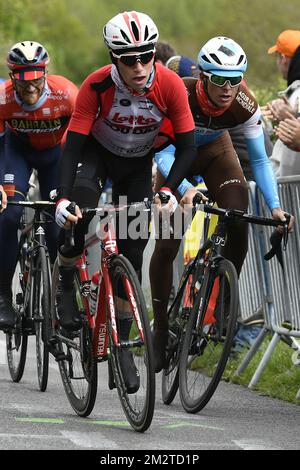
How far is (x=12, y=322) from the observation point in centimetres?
984

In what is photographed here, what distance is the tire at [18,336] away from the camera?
31.9 ft

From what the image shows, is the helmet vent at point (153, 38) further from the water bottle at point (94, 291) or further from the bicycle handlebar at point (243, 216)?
the water bottle at point (94, 291)

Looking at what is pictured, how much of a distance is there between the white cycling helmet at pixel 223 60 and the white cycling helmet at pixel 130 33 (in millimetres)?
939

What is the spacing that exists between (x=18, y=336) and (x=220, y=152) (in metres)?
2.01

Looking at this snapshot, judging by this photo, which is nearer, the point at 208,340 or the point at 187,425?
the point at 187,425

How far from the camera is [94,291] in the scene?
26.7 ft

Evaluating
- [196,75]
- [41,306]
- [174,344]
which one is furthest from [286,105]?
[41,306]

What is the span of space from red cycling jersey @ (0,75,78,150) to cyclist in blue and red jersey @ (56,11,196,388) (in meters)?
1.58

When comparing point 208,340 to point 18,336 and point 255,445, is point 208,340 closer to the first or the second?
point 255,445

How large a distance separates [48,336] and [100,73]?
181cm

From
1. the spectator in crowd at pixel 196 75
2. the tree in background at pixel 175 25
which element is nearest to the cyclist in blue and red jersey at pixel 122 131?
the spectator in crowd at pixel 196 75

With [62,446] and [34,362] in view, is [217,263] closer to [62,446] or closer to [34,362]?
[62,446]

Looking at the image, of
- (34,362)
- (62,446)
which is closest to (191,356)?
(62,446)

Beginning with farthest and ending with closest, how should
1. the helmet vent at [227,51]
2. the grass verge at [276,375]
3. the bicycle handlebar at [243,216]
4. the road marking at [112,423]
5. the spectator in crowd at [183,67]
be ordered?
the spectator in crowd at [183,67] < the grass verge at [276,375] < the helmet vent at [227,51] < the bicycle handlebar at [243,216] < the road marking at [112,423]
